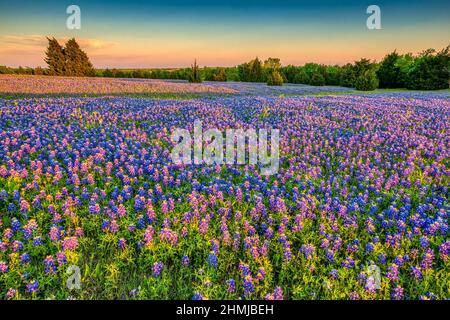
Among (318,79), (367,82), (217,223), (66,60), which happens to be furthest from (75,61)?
(217,223)

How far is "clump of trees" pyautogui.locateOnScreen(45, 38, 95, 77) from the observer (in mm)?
56178

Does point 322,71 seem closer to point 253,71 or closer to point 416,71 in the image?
point 253,71

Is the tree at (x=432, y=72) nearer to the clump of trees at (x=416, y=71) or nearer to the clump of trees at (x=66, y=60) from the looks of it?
the clump of trees at (x=416, y=71)

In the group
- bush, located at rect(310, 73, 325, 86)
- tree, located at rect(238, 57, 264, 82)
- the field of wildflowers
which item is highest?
tree, located at rect(238, 57, 264, 82)

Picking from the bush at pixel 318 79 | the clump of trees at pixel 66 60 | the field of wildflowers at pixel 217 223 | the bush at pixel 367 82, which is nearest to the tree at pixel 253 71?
the bush at pixel 318 79

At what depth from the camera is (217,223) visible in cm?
433

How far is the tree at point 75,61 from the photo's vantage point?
5744cm

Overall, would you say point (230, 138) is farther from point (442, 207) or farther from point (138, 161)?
point (442, 207)

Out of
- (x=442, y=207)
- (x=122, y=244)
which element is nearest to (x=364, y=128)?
(x=442, y=207)

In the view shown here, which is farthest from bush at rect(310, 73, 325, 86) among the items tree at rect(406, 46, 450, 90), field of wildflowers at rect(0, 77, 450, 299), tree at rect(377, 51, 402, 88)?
field of wildflowers at rect(0, 77, 450, 299)

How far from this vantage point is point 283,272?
348 centimetres

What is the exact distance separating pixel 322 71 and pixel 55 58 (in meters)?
47.5

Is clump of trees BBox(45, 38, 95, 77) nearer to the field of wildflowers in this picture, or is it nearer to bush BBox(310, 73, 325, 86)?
bush BBox(310, 73, 325, 86)

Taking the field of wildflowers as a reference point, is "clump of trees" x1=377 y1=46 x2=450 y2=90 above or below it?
above
